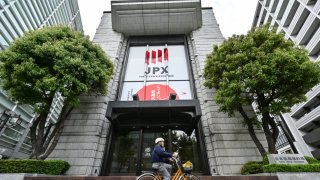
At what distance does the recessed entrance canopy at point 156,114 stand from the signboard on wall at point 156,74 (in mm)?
1542

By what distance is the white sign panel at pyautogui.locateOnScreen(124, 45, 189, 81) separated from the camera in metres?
13.4

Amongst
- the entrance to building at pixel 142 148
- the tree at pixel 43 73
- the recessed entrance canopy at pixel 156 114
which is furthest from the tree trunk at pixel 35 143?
the entrance to building at pixel 142 148

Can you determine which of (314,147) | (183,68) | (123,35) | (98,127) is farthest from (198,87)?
(314,147)

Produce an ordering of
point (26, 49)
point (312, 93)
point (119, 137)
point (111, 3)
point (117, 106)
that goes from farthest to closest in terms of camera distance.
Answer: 1. point (312, 93)
2. point (111, 3)
3. point (119, 137)
4. point (117, 106)
5. point (26, 49)

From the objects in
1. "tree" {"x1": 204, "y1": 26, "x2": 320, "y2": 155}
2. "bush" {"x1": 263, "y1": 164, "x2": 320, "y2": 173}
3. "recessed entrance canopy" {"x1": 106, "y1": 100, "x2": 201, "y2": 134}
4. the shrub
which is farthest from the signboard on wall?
"bush" {"x1": 263, "y1": 164, "x2": 320, "y2": 173}

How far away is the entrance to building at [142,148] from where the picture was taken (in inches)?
385

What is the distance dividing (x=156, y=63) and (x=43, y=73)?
8.04 meters

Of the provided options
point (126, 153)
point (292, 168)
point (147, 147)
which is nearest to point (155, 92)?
point (147, 147)

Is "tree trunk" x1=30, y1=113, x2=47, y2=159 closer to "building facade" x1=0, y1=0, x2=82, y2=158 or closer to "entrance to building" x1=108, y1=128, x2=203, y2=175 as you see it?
"building facade" x1=0, y1=0, x2=82, y2=158

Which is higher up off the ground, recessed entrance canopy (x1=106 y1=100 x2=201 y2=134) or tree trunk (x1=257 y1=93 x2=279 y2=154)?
recessed entrance canopy (x1=106 y1=100 x2=201 y2=134)

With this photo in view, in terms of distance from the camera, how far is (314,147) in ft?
88.0

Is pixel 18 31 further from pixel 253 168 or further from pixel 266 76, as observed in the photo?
pixel 253 168

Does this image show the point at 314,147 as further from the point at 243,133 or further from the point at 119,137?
the point at 119,137

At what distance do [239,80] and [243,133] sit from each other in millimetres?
3392
